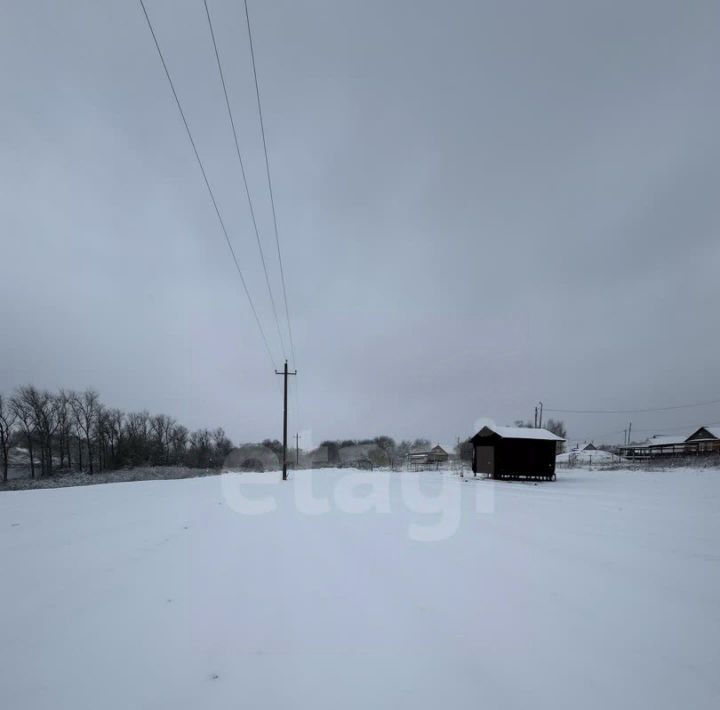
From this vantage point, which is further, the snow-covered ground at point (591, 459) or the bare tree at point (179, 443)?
Result: the bare tree at point (179, 443)

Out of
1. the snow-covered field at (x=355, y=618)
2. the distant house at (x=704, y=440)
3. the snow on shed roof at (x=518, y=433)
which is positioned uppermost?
the snow-covered field at (x=355, y=618)

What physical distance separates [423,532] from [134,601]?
498cm

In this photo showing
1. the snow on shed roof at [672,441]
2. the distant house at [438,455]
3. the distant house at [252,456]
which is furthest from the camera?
the distant house at [252,456]

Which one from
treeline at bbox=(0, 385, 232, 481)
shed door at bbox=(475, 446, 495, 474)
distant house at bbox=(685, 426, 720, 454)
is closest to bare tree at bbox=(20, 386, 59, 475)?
treeline at bbox=(0, 385, 232, 481)

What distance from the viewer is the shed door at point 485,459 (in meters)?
25.0

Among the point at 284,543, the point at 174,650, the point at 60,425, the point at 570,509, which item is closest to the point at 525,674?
the point at 174,650

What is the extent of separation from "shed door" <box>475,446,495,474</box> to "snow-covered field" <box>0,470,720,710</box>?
1873 cm

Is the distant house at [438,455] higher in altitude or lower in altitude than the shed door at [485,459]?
lower

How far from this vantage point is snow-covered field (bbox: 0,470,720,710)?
7.68 feet

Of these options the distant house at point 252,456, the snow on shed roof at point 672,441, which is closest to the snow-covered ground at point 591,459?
the snow on shed roof at point 672,441

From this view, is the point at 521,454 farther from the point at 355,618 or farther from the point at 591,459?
the point at 591,459

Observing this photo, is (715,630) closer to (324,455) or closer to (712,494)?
(712,494)

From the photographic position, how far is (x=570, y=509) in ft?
33.4

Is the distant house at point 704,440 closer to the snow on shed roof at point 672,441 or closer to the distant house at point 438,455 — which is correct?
the snow on shed roof at point 672,441
